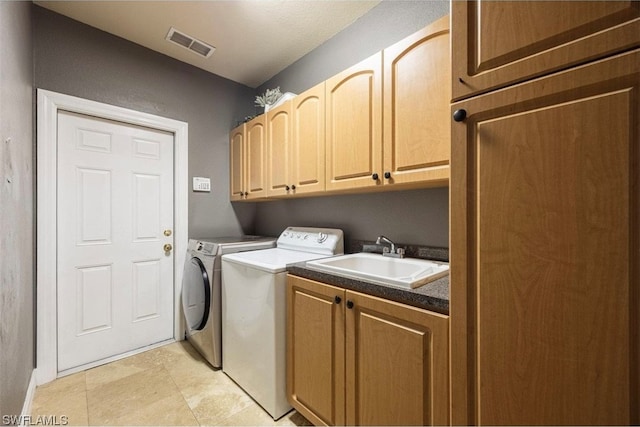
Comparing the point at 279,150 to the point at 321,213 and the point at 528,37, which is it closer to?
the point at 321,213

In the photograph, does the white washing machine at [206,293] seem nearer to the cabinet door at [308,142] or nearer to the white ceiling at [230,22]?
the cabinet door at [308,142]

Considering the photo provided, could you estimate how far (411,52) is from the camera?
1.29 metres

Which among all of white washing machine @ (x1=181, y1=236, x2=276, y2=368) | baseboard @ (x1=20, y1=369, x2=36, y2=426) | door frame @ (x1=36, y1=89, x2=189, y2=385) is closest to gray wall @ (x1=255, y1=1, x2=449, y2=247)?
white washing machine @ (x1=181, y1=236, x2=276, y2=368)

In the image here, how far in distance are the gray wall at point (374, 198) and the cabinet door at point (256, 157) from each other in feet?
1.13

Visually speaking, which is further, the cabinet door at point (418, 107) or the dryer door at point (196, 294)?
the dryer door at point (196, 294)

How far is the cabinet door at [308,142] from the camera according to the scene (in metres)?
1.75

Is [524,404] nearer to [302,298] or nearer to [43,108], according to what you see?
[302,298]

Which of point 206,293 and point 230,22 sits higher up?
point 230,22

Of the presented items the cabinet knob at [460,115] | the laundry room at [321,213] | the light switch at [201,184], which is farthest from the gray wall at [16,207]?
the cabinet knob at [460,115]

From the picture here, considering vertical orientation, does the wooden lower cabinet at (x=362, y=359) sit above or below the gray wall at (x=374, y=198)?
below

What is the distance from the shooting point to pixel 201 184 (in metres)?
2.53

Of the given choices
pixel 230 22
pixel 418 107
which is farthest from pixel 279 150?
pixel 418 107

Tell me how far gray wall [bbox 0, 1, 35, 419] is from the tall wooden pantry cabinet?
67.1 inches

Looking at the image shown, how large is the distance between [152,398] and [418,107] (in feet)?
7.42
